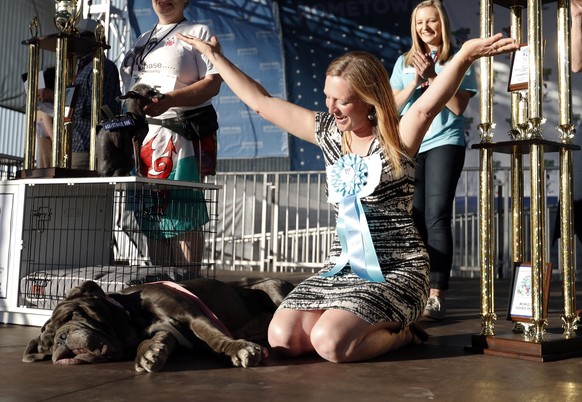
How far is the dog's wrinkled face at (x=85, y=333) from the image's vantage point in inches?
88.6

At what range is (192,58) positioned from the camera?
3461 millimetres

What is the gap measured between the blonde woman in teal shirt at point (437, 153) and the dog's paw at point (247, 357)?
1.44m

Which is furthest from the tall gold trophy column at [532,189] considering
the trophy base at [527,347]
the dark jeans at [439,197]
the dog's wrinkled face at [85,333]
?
the dog's wrinkled face at [85,333]

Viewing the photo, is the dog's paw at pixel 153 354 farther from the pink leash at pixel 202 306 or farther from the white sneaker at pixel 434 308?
the white sneaker at pixel 434 308

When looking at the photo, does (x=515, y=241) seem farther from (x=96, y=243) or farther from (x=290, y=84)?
(x=290, y=84)

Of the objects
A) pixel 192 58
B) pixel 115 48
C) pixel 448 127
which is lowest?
pixel 448 127

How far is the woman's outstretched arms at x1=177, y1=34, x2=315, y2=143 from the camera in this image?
273 cm

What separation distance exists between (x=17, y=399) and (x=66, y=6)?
2.37 meters

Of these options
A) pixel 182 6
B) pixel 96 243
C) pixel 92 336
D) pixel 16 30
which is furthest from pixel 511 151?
pixel 16 30

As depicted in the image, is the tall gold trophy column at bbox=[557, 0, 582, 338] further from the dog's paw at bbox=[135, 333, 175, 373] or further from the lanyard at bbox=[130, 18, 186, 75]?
the lanyard at bbox=[130, 18, 186, 75]

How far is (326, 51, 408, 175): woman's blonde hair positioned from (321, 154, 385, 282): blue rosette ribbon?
0.12 metres

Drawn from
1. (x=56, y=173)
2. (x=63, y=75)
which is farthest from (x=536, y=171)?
(x=63, y=75)

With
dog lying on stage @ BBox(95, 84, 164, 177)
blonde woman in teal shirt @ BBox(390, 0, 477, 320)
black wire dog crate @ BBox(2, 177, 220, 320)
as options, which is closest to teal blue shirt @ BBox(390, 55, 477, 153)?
blonde woman in teal shirt @ BBox(390, 0, 477, 320)

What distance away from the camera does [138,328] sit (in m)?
2.49
